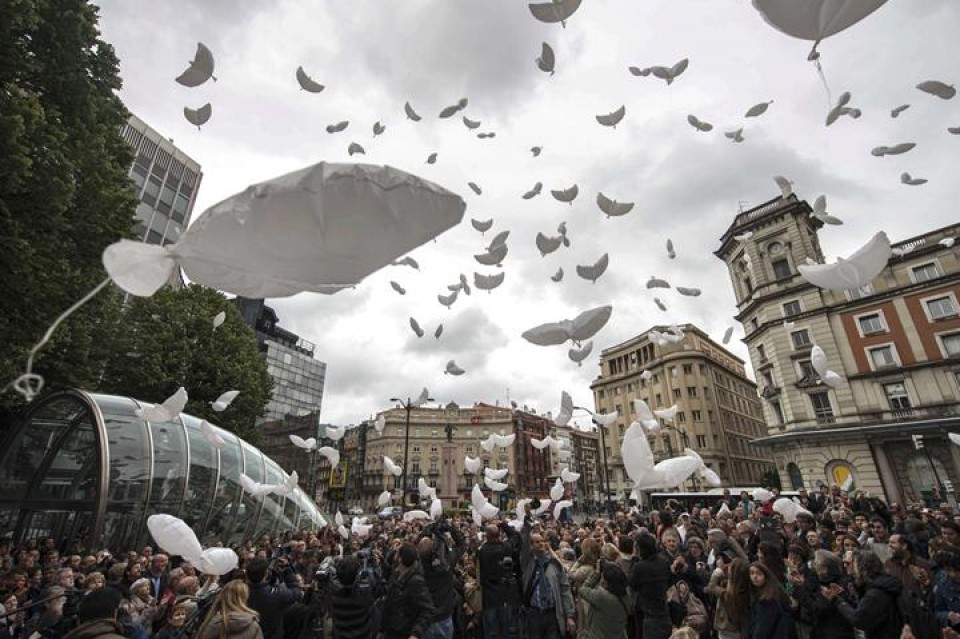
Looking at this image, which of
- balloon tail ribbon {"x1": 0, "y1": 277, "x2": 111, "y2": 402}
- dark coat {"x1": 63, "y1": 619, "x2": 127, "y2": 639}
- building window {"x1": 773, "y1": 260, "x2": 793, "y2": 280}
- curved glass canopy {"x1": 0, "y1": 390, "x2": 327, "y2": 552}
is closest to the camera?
balloon tail ribbon {"x1": 0, "y1": 277, "x2": 111, "y2": 402}

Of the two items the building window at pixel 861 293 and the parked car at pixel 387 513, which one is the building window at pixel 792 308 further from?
the parked car at pixel 387 513

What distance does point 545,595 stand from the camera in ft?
18.6

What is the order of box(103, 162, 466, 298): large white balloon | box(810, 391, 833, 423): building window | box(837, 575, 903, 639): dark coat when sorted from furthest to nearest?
1. box(810, 391, 833, 423): building window
2. box(837, 575, 903, 639): dark coat
3. box(103, 162, 466, 298): large white balloon

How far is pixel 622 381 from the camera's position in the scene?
67.1 meters

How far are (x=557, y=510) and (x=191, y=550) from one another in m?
11.1

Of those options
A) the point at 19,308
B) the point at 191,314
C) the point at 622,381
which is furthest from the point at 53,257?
the point at 622,381

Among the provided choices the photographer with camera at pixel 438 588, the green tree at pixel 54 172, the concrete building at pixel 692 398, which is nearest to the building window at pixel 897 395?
the concrete building at pixel 692 398

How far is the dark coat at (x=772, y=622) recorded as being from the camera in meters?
3.77

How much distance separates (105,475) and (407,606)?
32.3ft

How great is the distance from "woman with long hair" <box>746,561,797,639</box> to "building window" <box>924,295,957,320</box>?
34.4 m

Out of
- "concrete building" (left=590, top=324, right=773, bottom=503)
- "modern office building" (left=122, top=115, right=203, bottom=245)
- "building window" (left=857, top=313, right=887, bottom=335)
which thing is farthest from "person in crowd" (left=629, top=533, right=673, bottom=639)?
"concrete building" (left=590, top=324, right=773, bottom=503)

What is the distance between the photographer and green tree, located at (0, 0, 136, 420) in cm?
792

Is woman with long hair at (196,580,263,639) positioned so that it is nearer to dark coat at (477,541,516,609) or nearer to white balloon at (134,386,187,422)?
dark coat at (477,541,516,609)

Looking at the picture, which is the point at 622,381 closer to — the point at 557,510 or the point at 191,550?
the point at 557,510
